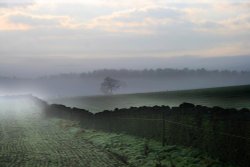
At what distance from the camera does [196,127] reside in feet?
63.1

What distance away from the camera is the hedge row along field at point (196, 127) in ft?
53.2

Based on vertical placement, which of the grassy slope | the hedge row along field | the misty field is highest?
the hedge row along field

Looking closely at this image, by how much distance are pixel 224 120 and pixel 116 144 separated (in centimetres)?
830

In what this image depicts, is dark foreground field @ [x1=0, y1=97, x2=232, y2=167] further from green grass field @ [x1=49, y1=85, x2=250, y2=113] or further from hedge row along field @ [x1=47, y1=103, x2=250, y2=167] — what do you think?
green grass field @ [x1=49, y1=85, x2=250, y2=113]

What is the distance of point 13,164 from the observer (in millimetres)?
19312

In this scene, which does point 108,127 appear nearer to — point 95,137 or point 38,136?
point 95,137

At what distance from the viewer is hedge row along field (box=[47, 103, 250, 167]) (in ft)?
53.2

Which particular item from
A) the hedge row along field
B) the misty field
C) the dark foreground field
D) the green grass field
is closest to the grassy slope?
the dark foreground field

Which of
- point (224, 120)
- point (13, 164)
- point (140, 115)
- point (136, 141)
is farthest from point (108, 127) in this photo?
point (224, 120)

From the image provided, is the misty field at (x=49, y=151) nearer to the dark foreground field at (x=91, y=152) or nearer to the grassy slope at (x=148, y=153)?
the dark foreground field at (x=91, y=152)

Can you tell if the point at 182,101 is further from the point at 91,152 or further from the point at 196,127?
the point at 196,127

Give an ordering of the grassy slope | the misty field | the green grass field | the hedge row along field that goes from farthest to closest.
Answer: the green grass field, the misty field, the grassy slope, the hedge row along field

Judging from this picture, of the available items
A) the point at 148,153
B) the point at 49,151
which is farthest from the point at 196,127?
the point at 49,151

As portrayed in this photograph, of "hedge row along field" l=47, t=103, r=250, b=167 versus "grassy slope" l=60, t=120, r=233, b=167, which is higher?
"hedge row along field" l=47, t=103, r=250, b=167
